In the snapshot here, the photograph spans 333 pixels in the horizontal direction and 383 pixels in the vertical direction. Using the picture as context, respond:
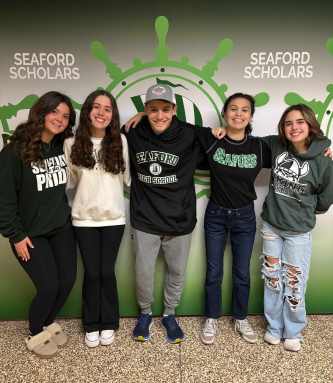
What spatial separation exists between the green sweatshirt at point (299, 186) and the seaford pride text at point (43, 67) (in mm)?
1328

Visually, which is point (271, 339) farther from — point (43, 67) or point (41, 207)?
point (43, 67)

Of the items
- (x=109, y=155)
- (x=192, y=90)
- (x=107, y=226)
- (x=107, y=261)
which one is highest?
(x=192, y=90)

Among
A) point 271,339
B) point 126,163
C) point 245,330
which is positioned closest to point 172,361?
point 245,330

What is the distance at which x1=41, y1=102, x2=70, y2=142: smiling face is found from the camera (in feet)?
6.25

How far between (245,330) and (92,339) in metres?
0.97

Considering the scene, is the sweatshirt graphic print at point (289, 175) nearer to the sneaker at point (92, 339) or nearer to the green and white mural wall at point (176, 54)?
the green and white mural wall at point (176, 54)

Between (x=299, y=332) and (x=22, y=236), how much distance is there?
1.73 m

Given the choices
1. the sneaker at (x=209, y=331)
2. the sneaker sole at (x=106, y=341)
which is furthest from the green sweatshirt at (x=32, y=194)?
the sneaker at (x=209, y=331)

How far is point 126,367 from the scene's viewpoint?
2.02 meters

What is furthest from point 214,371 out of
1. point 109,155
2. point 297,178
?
point 109,155

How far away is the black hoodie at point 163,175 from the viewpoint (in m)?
2.06

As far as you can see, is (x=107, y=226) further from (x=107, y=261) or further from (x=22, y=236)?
(x=22, y=236)

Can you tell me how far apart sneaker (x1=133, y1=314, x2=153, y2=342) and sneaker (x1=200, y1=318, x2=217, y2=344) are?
13.7 inches

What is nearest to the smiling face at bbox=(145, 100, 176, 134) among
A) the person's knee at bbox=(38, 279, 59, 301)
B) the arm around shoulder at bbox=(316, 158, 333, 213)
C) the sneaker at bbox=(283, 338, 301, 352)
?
the arm around shoulder at bbox=(316, 158, 333, 213)
